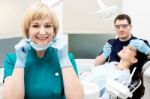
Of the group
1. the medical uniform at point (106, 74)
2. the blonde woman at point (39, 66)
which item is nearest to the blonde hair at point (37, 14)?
the blonde woman at point (39, 66)

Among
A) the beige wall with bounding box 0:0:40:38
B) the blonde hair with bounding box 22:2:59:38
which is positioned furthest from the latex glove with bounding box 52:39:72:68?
the beige wall with bounding box 0:0:40:38

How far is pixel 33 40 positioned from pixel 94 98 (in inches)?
18.4

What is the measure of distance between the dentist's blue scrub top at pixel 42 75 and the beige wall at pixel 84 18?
1.53 m

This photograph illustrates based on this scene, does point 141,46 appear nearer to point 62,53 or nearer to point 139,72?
point 139,72

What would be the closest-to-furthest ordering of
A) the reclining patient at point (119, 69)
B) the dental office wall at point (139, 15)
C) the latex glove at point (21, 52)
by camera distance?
the latex glove at point (21, 52), the reclining patient at point (119, 69), the dental office wall at point (139, 15)

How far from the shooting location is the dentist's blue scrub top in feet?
4.23

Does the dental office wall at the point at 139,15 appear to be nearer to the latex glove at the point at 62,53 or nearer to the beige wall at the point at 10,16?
the beige wall at the point at 10,16

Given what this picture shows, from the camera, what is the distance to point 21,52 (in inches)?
49.5

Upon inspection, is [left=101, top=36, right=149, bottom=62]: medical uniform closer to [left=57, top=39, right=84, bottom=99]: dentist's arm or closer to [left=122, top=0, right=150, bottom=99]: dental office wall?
[left=122, top=0, right=150, bottom=99]: dental office wall

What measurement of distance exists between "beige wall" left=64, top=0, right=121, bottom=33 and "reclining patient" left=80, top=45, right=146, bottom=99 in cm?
57

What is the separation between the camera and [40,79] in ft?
4.25

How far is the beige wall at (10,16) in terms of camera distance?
7.65 ft

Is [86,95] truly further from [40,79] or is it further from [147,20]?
[147,20]

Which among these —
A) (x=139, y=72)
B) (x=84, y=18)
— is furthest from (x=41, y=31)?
(x=84, y=18)
